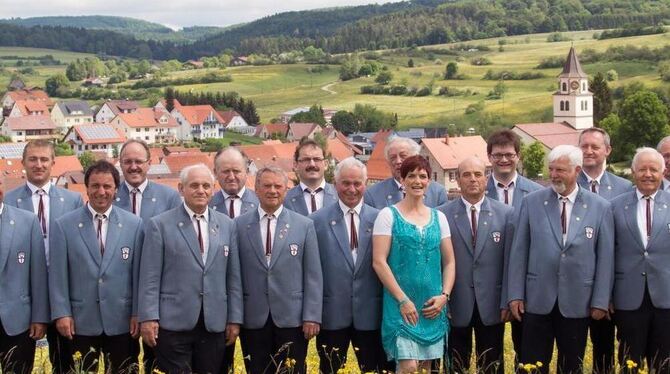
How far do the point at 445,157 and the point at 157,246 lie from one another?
58.1 m

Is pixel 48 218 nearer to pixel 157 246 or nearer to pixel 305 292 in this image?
pixel 157 246

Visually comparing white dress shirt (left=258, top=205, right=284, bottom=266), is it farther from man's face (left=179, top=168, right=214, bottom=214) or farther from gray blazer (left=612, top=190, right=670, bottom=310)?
gray blazer (left=612, top=190, right=670, bottom=310)

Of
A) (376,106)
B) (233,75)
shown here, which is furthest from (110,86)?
(376,106)

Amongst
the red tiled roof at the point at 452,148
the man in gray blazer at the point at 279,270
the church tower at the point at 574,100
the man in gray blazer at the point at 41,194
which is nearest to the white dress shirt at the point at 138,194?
the man in gray blazer at the point at 41,194

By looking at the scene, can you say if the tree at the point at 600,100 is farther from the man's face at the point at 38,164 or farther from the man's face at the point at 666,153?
the man's face at the point at 38,164

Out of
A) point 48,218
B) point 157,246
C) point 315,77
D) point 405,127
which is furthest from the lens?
point 315,77

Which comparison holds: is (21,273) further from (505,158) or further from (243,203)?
(505,158)

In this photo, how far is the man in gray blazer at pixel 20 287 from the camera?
795 centimetres

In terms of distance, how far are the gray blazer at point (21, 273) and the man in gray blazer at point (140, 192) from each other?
1.16 meters

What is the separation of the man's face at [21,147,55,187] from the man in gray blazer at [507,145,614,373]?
4.17 meters

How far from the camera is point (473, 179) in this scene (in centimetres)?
823

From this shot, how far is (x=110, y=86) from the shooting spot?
16400 cm

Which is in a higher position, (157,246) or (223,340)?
(157,246)

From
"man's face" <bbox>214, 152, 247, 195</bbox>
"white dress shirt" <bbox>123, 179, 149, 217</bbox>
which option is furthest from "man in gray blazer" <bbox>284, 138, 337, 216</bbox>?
"white dress shirt" <bbox>123, 179, 149, 217</bbox>
